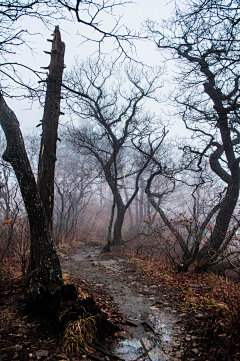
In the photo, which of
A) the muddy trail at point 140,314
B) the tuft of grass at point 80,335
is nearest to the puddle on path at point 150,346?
the muddy trail at point 140,314

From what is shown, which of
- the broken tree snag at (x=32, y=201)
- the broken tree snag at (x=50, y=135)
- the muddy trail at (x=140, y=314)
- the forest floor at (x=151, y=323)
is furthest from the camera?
the broken tree snag at (x=50, y=135)

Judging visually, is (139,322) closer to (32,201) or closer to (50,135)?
(32,201)

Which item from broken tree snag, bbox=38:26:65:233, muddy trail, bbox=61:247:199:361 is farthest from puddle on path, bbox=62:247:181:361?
broken tree snag, bbox=38:26:65:233

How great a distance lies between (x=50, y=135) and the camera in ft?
18.7

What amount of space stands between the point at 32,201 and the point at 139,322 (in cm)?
280

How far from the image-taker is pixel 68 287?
391 cm

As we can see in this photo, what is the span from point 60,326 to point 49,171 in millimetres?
3224

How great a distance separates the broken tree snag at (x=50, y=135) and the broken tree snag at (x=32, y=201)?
40.9 inches

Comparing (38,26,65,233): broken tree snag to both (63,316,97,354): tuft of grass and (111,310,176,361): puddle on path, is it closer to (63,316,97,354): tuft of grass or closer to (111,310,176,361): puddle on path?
(63,316,97,354): tuft of grass

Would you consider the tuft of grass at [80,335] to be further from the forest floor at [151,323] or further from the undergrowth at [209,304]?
the undergrowth at [209,304]

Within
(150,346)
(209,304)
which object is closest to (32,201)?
(150,346)

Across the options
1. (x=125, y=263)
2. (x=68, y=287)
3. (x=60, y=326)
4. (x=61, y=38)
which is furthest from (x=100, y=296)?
(x=61, y=38)

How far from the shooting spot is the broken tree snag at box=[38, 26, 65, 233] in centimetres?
548

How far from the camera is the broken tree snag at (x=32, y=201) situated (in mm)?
4254
